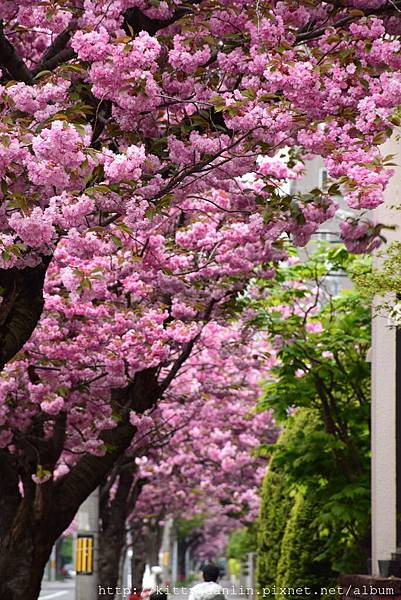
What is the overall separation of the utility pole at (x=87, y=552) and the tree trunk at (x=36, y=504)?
136 inches

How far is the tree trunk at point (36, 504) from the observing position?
15.5m

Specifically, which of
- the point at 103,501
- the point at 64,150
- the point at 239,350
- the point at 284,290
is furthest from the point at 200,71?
the point at 103,501

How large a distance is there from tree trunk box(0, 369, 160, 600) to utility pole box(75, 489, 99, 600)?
346cm

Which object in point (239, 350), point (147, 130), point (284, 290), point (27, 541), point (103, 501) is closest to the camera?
point (147, 130)

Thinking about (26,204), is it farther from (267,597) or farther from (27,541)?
(267,597)

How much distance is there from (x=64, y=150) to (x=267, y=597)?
23505mm

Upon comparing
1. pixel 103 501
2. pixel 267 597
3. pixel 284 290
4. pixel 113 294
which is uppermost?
pixel 284 290

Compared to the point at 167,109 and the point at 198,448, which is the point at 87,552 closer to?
the point at 167,109

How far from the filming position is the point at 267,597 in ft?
98.4

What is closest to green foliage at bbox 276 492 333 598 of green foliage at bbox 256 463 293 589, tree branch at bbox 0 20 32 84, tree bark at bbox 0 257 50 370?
green foliage at bbox 256 463 293 589

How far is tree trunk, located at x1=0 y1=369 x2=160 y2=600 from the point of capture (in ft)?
50.9

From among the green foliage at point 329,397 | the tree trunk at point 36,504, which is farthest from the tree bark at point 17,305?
the green foliage at point 329,397

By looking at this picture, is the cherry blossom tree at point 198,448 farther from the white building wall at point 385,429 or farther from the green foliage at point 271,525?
the white building wall at point 385,429

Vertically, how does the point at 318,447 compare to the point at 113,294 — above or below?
below
